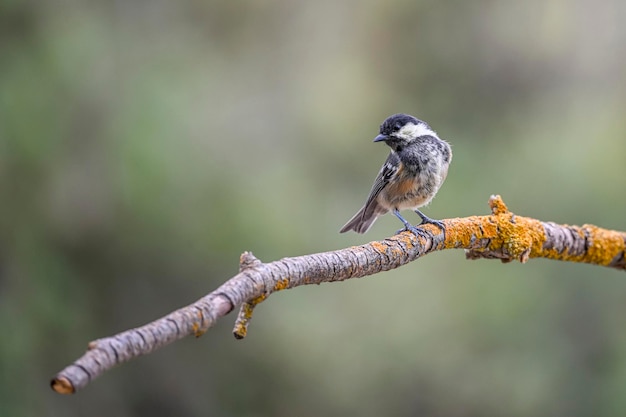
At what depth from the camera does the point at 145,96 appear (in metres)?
4.84

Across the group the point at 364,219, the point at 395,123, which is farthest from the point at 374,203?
the point at 395,123

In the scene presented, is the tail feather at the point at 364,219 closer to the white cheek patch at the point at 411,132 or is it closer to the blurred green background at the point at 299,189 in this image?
the white cheek patch at the point at 411,132

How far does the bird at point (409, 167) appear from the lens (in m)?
3.63

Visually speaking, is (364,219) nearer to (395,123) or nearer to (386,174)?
(386,174)

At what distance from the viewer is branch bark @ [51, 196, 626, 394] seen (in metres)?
1.31

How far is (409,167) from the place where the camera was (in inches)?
143

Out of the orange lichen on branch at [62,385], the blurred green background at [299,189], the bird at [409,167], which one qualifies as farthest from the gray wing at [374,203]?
the orange lichen on branch at [62,385]

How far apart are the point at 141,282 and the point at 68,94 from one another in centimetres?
140

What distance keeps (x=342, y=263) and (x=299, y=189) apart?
122 inches

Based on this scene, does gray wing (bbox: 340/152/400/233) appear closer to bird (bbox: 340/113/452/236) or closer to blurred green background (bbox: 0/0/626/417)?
bird (bbox: 340/113/452/236)

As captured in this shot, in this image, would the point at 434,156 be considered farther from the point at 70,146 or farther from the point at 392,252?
the point at 70,146

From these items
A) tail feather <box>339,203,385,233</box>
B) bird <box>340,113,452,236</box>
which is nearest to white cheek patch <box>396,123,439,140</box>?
bird <box>340,113,452,236</box>

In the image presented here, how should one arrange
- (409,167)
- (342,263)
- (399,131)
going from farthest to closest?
1. (399,131)
2. (409,167)
3. (342,263)

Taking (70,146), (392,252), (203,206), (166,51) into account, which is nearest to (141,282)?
(203,206)
